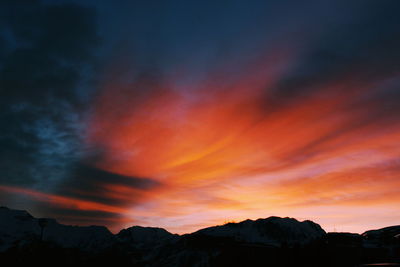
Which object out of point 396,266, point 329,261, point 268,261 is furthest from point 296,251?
point 396,266

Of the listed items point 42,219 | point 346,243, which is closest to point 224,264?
point 346,243

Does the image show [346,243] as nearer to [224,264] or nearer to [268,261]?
[268,261]

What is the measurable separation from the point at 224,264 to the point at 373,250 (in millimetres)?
53763

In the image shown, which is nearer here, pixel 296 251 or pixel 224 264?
pixel 296 251

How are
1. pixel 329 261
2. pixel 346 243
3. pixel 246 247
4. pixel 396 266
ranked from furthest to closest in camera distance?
pixel 246 247 < pixel 346 243 < pixel 329 261 < pixel 396 266

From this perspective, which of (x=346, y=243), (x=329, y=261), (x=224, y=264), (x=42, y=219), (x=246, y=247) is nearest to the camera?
(x=42, y=219)

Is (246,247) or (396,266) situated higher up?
(246,247)

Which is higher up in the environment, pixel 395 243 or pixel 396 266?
pixel 395 243

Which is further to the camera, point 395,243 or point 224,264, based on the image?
point 224,264

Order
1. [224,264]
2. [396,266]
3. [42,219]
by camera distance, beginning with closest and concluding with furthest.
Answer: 1. [396,266]
2. [42,219]
3. [224,264]

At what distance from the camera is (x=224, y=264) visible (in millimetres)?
125312

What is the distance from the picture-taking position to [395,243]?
93.6 metres

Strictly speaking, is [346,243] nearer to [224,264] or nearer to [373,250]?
[373,250]

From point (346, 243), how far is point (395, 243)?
44.4 feet
